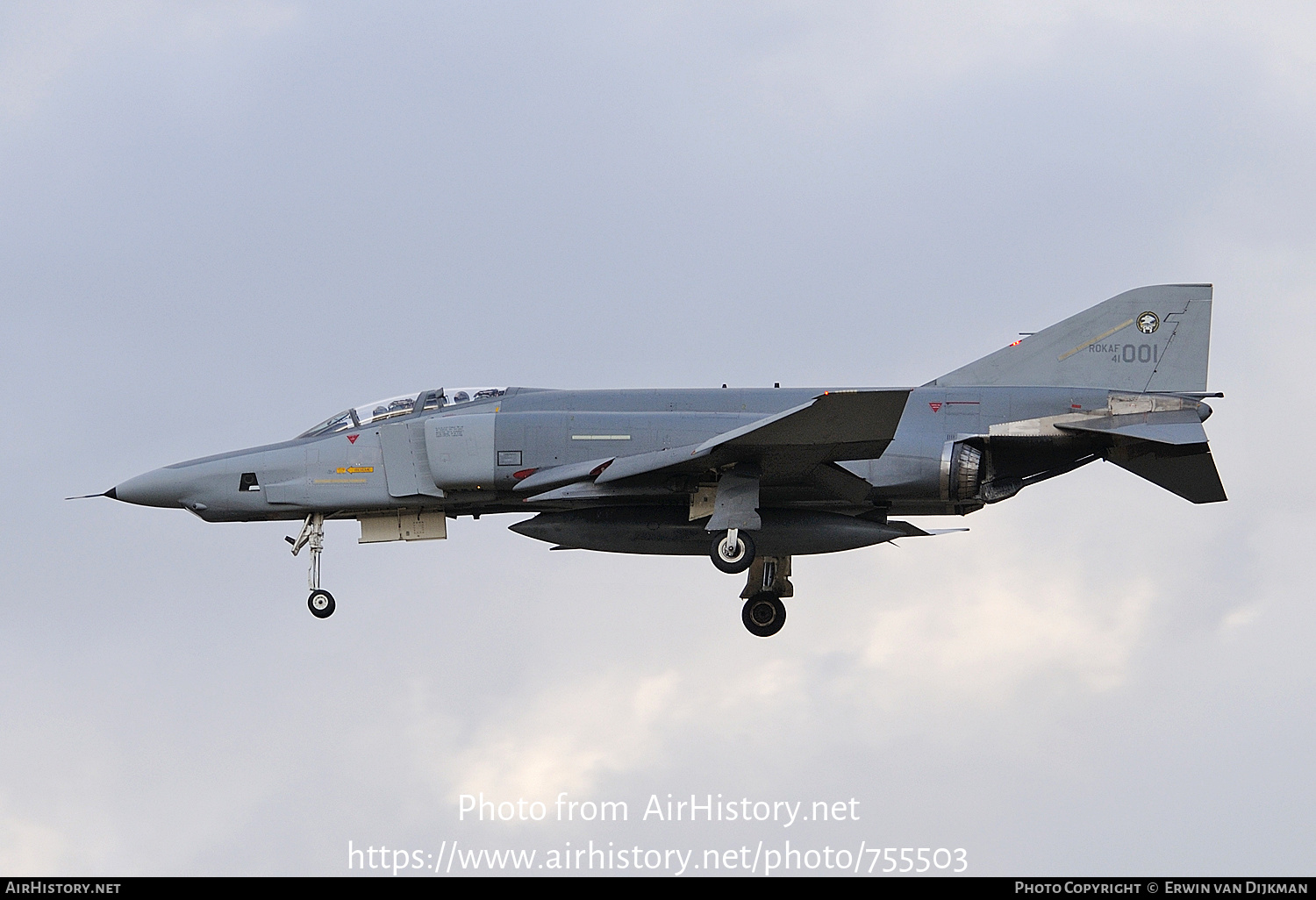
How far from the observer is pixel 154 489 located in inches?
1009

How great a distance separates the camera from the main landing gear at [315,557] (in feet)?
82.5

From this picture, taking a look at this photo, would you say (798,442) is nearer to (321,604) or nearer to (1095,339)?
(1095,339)

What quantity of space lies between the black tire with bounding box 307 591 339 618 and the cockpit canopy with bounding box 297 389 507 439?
2.32 metres

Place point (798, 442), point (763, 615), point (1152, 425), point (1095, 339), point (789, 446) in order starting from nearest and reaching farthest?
point (798, 442) < point (789, 446) < point (1152, 425) < point (1095, 339) < point (763, 615)

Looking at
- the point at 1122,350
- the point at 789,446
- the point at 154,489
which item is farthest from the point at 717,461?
the point at 154,489

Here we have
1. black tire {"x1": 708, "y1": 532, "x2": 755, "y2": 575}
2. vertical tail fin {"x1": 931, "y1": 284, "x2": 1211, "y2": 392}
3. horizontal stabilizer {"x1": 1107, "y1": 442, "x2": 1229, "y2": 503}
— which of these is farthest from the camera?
vertical tail fin {"x1": 931, "y1": 284, "x2": 1211, "y2": 392}

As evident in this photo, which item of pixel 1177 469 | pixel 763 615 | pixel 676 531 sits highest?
pixel 1177 469

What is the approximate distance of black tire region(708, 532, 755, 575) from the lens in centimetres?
2331

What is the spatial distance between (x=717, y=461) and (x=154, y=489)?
27.4 feet

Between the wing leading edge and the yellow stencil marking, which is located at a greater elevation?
the yellow stencil marking

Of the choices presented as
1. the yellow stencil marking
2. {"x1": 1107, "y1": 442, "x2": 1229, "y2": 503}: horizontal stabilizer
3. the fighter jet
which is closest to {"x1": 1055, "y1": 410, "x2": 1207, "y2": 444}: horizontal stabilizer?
the fighter jet

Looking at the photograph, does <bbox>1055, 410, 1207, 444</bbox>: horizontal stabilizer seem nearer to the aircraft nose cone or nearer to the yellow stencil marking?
the yellow stencil marking

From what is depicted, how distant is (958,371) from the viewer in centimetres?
2578
